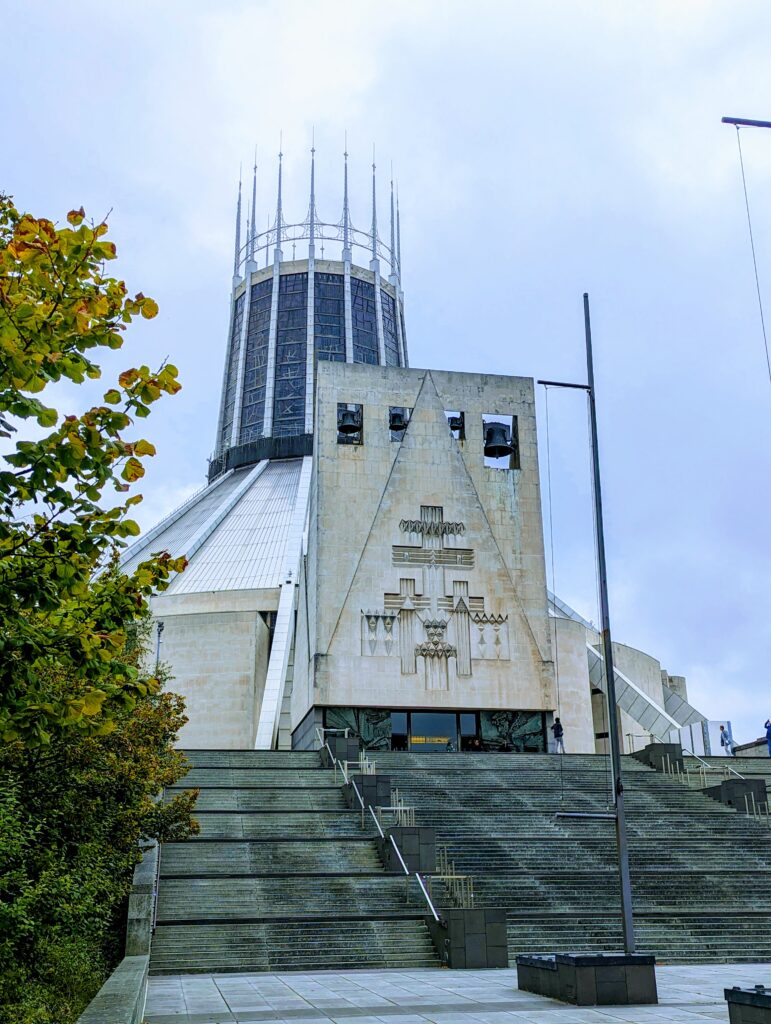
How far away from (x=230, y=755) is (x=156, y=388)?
1840 centimetres

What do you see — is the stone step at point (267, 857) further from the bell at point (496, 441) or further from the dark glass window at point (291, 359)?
the dark glass window at point (291, 359)

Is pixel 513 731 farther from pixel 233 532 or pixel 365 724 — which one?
pixel 233 532

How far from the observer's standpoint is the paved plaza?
27.9ft

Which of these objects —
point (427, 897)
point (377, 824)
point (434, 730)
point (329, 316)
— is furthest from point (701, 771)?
point (329, 316)

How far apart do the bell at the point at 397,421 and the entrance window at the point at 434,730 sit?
8146mm

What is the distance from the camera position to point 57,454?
4.76 m

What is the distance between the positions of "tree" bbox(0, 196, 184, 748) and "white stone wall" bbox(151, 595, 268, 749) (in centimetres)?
2930

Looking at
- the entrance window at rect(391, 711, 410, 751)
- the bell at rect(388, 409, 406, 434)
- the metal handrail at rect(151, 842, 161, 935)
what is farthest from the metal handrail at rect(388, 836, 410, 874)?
the bell at rect(388, 409, 406, 434)

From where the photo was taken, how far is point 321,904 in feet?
46.2

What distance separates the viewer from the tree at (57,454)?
182 inches

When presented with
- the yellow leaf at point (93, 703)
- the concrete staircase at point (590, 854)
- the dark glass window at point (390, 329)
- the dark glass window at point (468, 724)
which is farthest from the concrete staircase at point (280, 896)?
the dark glass window at point (390, 329)

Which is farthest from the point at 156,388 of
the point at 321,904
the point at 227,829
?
the point at 227,829

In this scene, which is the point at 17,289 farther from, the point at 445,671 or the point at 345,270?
the point at 345,270

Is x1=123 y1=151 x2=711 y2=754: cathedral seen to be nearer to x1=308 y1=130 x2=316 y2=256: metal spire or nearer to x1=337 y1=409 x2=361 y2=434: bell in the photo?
x1=337 y1=409 x2=361 y2=434: bell
